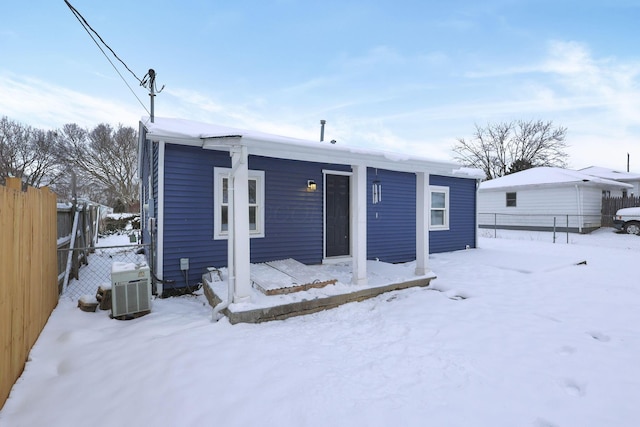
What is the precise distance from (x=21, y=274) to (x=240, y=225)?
2036 mm

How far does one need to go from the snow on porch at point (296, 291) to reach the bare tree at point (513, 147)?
28772 millimetres

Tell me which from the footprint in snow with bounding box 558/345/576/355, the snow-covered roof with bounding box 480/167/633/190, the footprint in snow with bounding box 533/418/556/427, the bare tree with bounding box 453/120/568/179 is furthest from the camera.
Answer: the bare tree with bounding box 453/120/568/179

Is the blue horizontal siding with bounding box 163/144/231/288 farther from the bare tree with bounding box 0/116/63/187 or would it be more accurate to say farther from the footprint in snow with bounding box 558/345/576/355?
the bare tree with bounding box 0/116/63/187

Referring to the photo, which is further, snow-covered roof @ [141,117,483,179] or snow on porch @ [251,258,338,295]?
snow on porch @ [251,258,338,295]

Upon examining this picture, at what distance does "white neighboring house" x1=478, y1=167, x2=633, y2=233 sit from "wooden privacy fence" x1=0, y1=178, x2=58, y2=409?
1575 cm

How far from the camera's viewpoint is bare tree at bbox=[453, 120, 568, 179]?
91.9 ft

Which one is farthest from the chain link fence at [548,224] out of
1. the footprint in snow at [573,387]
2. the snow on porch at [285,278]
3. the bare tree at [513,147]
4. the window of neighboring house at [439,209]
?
the bare tree at [513,147]

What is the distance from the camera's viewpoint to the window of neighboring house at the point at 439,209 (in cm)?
893

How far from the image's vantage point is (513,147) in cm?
2988

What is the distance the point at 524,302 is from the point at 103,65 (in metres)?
9.15

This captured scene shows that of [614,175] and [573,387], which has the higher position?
[614,175]

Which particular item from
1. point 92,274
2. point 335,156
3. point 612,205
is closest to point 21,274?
point 335,156

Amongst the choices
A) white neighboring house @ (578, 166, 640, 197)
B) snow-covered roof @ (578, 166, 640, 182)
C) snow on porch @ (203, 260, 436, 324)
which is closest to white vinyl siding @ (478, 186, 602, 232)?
white neighboring house @ (578, 166, 640, 197)

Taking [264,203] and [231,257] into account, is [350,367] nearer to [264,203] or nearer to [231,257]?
[231,257]
